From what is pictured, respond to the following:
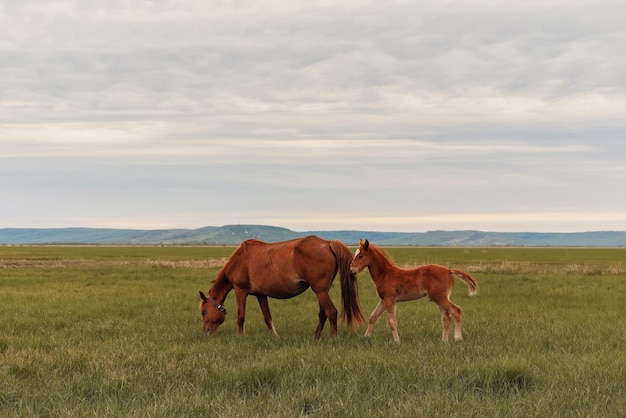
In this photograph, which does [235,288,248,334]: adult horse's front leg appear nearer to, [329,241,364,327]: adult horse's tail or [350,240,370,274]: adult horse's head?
[329,241,364,327]: adult horse's tail

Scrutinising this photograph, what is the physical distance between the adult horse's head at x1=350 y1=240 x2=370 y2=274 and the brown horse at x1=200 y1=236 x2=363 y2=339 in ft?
1.23

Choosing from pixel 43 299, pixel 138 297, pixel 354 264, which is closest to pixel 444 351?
pixel 354 264

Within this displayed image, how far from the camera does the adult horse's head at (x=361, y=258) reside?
10047mm

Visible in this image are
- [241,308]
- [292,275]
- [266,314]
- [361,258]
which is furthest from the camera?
[266,314]

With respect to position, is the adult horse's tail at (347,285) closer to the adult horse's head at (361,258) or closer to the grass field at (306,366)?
the adult horse's head at (361,258)

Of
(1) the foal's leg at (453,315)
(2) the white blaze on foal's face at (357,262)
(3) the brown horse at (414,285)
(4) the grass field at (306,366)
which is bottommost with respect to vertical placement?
(4) the grass field at (306,366)

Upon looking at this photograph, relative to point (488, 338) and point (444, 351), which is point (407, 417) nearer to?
point (444, 351)

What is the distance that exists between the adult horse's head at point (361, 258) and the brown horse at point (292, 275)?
0.37 meters

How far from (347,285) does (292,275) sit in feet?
3.85

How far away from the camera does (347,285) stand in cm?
1062

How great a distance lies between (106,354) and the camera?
8578 millimetres

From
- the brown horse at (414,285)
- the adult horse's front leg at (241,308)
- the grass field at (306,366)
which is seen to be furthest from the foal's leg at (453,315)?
the adult horse's front leg at (241,308)

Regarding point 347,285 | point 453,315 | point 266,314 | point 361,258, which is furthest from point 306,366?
point 266,314

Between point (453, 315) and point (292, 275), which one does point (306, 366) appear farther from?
point (453, 315)
